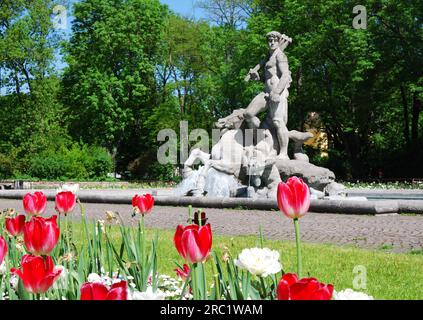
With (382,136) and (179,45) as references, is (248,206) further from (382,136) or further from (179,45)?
(179,45)

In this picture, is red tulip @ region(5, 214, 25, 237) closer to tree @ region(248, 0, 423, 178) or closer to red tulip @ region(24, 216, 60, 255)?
red tulip @ region(24, 216, 60, 255)

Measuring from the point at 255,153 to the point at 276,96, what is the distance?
2039 mm

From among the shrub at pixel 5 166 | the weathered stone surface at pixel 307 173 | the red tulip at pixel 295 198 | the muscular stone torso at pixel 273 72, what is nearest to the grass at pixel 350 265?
the red tulip at pixel 295 198

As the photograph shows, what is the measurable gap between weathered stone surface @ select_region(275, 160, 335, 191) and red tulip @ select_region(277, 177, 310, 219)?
14490mm

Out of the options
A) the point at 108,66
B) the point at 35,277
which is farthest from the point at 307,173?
the point at 108,66

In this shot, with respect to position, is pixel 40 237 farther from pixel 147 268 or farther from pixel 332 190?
pixel 332 190

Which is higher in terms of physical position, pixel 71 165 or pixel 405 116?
pixel 405 116

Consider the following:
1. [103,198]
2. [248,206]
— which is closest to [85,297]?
[248,206]

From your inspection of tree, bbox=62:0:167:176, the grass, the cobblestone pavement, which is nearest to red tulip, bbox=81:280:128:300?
the grass

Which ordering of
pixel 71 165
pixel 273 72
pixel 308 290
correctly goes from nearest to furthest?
pixel 308 290, pixel 273 72, pixel 71 165

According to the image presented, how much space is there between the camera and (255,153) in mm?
17844

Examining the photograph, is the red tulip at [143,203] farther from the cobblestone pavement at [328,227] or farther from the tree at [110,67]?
the tree at [110,67]

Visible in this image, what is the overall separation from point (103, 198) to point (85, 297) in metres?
18.1

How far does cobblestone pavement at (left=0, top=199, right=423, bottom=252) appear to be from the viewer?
9.02 metres
